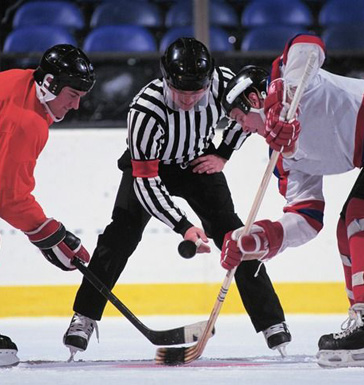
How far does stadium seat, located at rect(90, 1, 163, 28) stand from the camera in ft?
16.3

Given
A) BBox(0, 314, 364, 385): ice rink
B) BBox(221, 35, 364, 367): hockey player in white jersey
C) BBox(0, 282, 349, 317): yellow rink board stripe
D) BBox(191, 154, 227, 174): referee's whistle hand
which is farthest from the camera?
BBox(0, 282, 349, 317): yellow rink board stripe

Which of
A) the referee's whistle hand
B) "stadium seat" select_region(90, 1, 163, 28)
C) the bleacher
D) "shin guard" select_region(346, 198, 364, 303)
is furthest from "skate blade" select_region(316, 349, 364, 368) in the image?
"stadium seat" select_region(90, 1, 163, 28)

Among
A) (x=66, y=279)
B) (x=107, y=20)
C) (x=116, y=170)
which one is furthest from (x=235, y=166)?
(x=107, y=20)

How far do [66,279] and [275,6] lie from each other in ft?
6.70

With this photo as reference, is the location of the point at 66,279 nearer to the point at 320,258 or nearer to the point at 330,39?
the point at 320,258

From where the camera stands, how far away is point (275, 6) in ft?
16.6

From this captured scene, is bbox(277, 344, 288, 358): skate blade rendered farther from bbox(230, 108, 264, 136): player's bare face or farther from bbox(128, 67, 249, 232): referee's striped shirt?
bbox(230, 108, 264, 136): player's bare face

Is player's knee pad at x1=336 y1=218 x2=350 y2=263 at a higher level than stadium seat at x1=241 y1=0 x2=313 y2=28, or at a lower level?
lower

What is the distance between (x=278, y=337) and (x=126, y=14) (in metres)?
2.68

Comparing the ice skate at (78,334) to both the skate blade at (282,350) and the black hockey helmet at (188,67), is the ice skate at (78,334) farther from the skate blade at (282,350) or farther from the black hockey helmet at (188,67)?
the black hockey helmet at (188,67)

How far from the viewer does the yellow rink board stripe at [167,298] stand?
13.0 feet

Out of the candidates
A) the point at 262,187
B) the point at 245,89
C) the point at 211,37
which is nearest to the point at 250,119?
the point at 245,89

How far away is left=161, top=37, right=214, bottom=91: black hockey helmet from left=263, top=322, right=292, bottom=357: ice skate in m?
0.78

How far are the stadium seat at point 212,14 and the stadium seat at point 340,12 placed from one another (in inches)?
18.8
